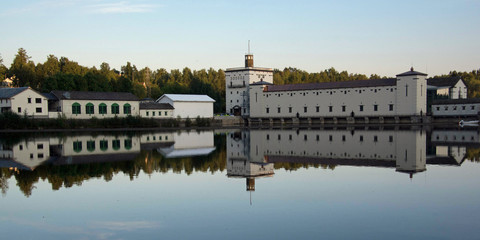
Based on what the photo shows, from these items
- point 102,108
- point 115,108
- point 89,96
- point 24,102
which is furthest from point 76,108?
point 24,102

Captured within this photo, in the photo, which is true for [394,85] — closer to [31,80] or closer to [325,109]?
[325,109]

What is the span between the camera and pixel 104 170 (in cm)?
1555

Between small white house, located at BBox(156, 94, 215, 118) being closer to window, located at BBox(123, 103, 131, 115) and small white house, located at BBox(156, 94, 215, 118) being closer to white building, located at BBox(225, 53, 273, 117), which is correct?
window, located at BBox(123, 103, 131, 115)

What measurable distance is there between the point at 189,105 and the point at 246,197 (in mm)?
46860

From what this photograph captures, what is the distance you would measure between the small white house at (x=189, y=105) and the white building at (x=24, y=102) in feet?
47.9

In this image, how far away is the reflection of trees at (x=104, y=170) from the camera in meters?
13.0

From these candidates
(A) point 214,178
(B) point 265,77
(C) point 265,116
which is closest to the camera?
(A) point 214,178

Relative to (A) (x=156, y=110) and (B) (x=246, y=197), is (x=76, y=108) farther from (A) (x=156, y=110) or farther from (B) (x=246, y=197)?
(B) (x=246, y=197)

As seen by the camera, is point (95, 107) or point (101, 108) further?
point (101, 108)

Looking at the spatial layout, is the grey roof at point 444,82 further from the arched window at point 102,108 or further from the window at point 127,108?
the arched window at point 102,108

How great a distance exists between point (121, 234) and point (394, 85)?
45276mm

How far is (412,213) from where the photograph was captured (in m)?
8.58

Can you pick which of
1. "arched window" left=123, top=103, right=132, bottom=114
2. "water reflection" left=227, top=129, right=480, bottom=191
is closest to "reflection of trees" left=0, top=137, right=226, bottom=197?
"water reflection" left=227, top=129, right=480, bottom=191

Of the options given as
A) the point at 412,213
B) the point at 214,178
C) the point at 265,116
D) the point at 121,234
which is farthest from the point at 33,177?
the point at 265,116
